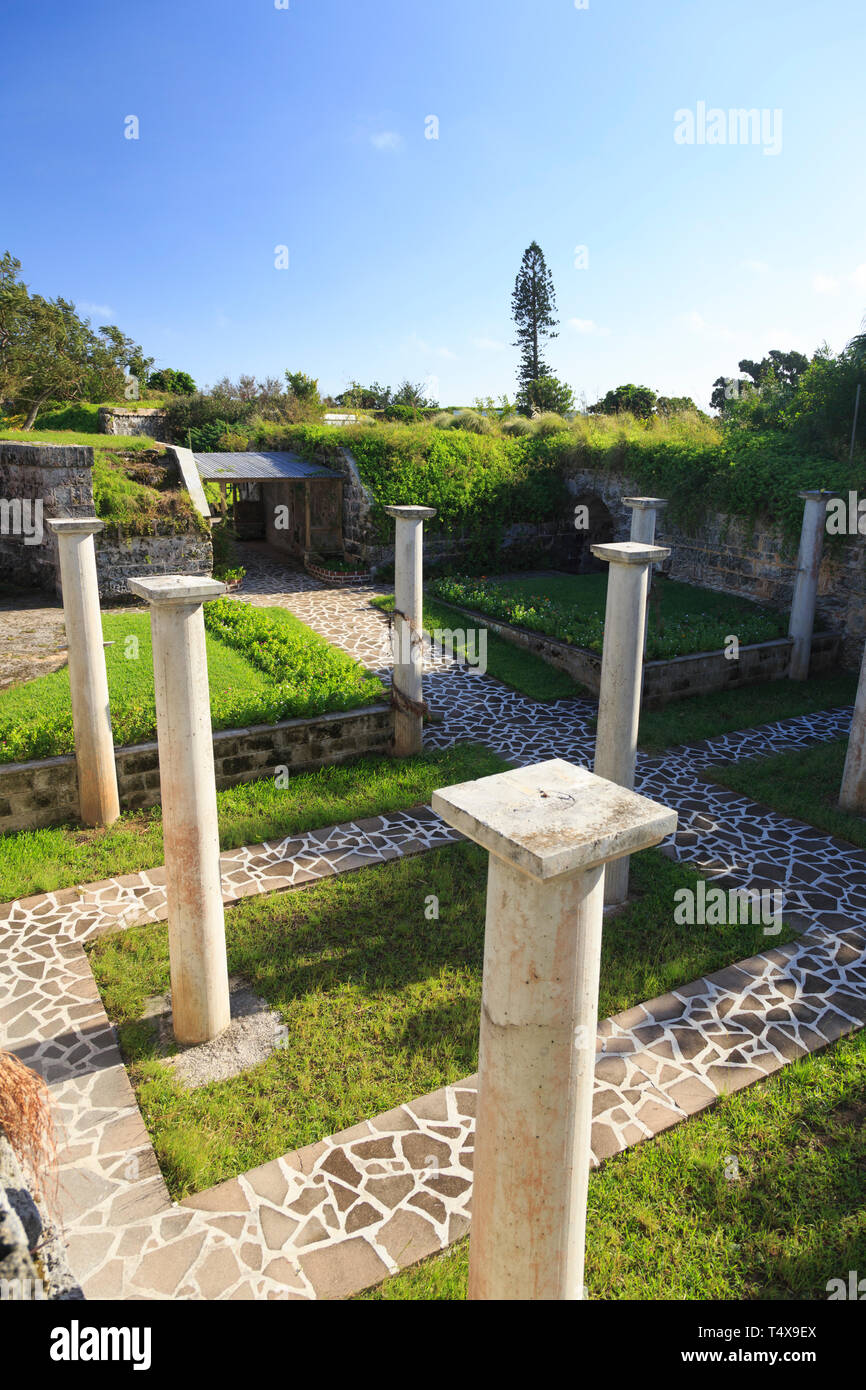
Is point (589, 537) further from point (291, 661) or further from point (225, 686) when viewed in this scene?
point (225, 686)

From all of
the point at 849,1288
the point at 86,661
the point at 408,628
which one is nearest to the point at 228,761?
the point at 86,661

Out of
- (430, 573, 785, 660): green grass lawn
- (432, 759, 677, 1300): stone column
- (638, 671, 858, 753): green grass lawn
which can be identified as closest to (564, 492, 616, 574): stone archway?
(430, 573, 785, 660): green grass lawn

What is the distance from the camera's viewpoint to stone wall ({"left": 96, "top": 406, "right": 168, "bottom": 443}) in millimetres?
28438

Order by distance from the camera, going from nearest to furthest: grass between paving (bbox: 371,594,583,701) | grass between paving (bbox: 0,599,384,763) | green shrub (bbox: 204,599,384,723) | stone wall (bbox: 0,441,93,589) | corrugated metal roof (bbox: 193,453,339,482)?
grass between paving (bbox: 0,599,384,763)
green shrub (bbox: 204,599,384,723)
grass between paving (bbox: 371,594,583,701)
stone wall (bbox: 0,441,93,589)
corrugated metal roof (bbox: 193,453,339,482)

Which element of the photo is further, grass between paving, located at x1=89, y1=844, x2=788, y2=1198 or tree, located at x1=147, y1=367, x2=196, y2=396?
tree, located at x1=147, y1=367, x2=196, y2=396

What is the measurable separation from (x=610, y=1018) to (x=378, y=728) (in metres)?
4.79

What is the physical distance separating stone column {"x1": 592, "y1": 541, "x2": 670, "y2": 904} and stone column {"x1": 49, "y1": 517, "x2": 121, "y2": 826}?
4153 mm

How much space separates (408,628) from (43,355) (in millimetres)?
26123

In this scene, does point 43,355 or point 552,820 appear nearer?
point 552,820

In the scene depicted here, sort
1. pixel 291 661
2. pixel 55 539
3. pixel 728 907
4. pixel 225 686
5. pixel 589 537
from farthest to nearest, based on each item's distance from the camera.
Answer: pixel 589 537
pixel 55 539
pixel 291 661
pixel 225 686
pixel 728 907

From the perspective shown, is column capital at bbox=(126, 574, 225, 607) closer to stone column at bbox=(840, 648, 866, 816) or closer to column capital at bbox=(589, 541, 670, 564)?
column capital at bbox=(589, 541, 670, 564)

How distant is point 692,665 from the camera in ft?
39.1
